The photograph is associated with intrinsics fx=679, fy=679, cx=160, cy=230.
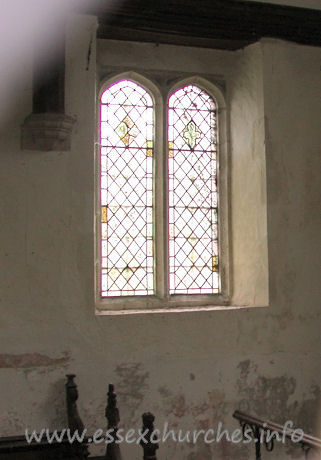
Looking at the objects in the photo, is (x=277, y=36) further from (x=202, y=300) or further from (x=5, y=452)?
(x=5, y=452)

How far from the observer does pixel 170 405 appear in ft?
17.9

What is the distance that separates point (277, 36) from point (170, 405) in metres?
3.32

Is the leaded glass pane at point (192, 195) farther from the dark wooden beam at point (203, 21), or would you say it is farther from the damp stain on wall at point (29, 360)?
the damp stain on wall at point (29, 360)

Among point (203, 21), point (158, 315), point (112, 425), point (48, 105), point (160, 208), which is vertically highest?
point (203, 21)

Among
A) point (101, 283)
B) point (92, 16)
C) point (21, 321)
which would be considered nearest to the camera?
point (21, 321)

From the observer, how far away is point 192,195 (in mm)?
6328

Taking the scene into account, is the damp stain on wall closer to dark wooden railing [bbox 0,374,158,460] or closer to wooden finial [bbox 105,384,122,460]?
wooden finial [bbox 105,384,122,460]

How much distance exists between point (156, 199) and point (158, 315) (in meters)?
1.19

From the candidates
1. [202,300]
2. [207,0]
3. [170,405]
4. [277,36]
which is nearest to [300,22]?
[277,36]

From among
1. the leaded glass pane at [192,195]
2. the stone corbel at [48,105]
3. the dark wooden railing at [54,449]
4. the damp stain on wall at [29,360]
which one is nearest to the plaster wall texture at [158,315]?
the damp stain on wall at [29,360]

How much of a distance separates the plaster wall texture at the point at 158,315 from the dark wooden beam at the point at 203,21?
22 centimetres

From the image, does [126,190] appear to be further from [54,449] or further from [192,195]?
[54,449]

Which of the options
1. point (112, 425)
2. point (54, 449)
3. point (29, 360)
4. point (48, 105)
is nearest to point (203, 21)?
point (48, 105)

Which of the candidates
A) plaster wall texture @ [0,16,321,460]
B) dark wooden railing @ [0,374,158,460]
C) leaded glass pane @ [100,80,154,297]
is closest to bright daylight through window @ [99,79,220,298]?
leaded glass pane @ [100,80,154,297]
